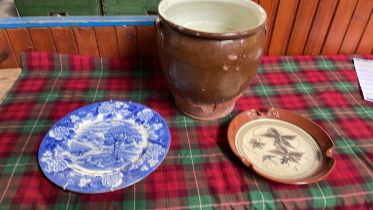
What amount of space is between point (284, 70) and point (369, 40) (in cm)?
31

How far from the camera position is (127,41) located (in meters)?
0.78

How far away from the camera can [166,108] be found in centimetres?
67

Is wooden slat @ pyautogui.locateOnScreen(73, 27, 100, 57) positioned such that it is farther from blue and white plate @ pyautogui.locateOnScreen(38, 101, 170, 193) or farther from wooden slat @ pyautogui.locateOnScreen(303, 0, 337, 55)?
wooden slat @ pyautogui.locateOnScreen(303, 0, 337, 55)

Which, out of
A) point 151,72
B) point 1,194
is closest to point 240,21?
point 151,72

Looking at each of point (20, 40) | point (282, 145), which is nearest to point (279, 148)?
point (282, 145)

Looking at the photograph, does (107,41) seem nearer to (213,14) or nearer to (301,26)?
(213,14)

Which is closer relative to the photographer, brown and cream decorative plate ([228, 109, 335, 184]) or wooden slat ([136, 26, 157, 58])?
brown and cream decorative plate ([228, 109, 335, 184])

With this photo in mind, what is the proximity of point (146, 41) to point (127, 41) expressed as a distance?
53mm

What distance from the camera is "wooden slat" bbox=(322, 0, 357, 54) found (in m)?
0.80

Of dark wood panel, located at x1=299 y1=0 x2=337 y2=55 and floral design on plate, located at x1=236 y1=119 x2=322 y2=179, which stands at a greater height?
dark wood panel, located at x1=299 y1=0 x2=337 y2=55

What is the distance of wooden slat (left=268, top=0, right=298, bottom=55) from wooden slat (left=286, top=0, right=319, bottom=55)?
2 cm

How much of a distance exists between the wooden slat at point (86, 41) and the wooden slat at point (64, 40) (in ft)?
0.04

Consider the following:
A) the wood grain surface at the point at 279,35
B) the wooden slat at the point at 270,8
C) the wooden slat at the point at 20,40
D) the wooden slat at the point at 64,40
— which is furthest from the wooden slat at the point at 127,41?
the wooden slat at the point at 270,8

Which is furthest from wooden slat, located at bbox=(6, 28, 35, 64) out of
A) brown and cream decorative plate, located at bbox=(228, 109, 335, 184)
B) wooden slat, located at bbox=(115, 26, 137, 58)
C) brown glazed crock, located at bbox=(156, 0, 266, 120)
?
brown and cream decorative plate, located at bbox=(228, 109, 335, 184)
